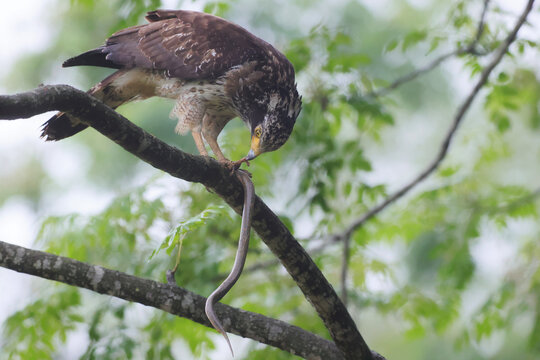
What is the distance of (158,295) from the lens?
2.86 m

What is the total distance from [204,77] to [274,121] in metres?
0.51

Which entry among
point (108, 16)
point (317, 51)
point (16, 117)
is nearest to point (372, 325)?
point (108, 16)

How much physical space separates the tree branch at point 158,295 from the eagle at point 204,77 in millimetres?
1135

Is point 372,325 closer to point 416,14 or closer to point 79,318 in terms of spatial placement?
point 416,14

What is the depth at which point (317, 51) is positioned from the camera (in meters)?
4.81

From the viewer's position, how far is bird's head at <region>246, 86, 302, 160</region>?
3787 mm

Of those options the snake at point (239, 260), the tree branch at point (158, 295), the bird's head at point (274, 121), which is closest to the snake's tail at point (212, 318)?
the snake at point (239, 260)

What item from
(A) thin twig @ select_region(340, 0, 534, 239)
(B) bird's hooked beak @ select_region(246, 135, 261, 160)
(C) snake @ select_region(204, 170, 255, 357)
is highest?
(A) thin twig @ select_region(340, 0, 534, 239)

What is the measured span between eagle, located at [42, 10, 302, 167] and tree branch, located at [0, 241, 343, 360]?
114cm

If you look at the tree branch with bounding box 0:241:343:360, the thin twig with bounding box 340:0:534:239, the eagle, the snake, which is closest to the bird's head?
the eagle

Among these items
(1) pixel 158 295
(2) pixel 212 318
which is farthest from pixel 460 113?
(2) pixel 212 318

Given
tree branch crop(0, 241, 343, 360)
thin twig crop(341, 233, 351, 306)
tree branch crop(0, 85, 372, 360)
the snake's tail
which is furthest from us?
thin twig crop(341, 233, 351, 306)

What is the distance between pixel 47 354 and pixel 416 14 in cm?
693

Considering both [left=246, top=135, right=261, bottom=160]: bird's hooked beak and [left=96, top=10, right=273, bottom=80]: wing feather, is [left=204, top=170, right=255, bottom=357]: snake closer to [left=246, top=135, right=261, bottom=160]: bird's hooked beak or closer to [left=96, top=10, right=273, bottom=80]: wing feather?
[left=246, top=135, right=261, bottom=160]: bird's hooked beak
